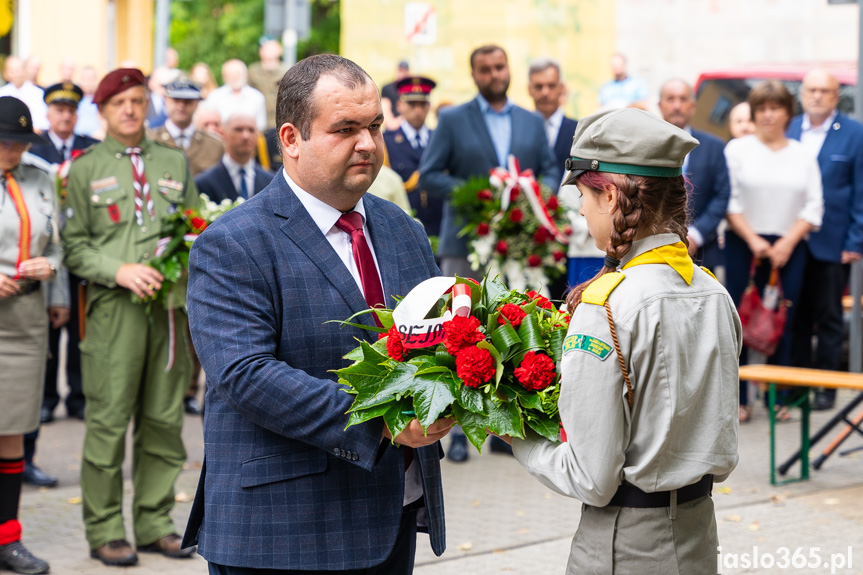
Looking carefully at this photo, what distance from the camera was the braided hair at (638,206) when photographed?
2678 mm

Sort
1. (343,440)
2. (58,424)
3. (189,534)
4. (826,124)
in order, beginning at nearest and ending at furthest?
1. (343,440)
2. (189,534)
3. (58,424)
4. (826,124)

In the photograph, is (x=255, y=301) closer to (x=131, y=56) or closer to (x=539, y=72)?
(x=539, y=72)

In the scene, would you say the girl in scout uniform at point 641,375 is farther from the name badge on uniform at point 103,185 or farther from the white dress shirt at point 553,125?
the white dress shirt at point 553,125

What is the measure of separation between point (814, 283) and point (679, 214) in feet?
22.7

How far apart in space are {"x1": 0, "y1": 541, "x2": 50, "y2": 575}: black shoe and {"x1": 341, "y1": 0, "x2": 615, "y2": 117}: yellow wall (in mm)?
14218

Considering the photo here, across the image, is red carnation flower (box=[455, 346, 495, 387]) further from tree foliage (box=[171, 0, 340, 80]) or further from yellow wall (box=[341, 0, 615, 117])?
tree foliage (box=[171, 0, 340, 80])

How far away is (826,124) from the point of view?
9391 mm

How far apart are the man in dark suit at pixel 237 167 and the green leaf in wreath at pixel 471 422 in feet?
15.2

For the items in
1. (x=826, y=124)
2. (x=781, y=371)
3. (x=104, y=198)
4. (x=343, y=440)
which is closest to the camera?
(x=343, y=440)

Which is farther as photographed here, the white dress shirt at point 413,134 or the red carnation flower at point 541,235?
the white dress shirt at point 413,134

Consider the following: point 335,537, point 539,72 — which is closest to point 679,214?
point 335,537

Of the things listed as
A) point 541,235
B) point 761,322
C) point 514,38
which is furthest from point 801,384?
point 514,38

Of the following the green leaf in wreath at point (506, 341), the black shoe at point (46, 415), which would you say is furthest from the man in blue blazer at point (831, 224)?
the green leaf in wreath at point (506, 341)

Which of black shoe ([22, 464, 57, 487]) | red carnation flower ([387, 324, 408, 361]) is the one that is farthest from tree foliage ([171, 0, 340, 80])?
red carnation flower ([387, 324, 408, 361])
